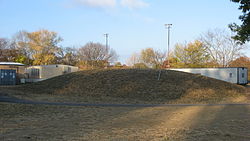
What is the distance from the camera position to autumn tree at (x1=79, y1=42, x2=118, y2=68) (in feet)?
193

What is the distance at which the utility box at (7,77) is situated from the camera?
31072 mm

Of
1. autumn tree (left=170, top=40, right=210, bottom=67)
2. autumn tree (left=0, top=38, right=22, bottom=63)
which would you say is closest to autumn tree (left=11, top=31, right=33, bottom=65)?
autumn tree (left=0, top=38, right=22, bottom=63)

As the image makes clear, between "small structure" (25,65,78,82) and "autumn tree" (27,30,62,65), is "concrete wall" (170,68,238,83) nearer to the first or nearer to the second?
"small structure" (25,65,78,82)

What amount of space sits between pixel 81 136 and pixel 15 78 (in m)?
28.9

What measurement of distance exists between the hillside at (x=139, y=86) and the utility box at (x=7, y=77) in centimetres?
711

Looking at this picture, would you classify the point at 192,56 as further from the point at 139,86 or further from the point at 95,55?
the point at 139,86

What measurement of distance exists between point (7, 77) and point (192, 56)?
34957mm

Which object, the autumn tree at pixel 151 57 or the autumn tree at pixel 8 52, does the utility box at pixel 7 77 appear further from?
the autumn tree at pixel 151 57

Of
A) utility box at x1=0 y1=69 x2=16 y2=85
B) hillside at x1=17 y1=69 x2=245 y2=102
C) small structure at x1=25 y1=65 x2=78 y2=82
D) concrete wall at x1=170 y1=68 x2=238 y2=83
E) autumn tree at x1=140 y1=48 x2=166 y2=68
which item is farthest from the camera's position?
autumn tree at x1=140 y1=48 x2=166 y2=68

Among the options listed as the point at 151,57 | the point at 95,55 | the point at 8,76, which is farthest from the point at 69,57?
the point at 8,76

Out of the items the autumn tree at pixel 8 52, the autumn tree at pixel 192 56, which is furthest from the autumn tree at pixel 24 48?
the autumn tree at pixel 192 56

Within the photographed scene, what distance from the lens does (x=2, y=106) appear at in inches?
489

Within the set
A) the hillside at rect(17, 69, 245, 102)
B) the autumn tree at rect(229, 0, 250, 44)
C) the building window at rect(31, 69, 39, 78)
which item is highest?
the autumn tree at rect(229, 0, 250, 44)

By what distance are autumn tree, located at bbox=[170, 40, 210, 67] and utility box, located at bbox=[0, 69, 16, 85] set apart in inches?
1254
